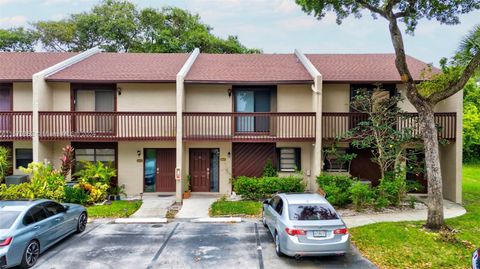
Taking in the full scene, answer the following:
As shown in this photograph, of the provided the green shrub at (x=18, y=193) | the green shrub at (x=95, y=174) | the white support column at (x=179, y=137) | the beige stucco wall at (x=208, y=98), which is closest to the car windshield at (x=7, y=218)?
the green shrub at (x=18, y=193)

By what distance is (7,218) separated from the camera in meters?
7.54

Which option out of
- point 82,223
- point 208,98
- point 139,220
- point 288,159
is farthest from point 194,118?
point 82,223

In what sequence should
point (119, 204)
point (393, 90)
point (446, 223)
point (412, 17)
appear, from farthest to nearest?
point (393, 90) < point (119, 204) < point (412, 17) < point (446, 223)

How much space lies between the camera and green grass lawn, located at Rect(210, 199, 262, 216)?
40.0ft

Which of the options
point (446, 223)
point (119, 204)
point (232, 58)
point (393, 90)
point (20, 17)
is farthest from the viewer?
point (20, 17)

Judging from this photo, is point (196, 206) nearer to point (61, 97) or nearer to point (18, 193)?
point (18, 193)

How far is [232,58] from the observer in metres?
19.1

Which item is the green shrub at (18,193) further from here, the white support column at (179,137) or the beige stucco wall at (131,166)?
the white support column at (179,137)

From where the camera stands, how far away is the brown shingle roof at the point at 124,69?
14.7 m

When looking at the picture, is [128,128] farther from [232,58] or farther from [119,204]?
[232,58]

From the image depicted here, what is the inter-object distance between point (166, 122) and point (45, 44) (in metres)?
26.3

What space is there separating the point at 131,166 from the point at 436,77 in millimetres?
13982

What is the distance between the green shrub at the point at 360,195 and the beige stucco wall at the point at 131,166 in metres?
8.68

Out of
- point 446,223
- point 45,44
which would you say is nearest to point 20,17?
point 45,44
